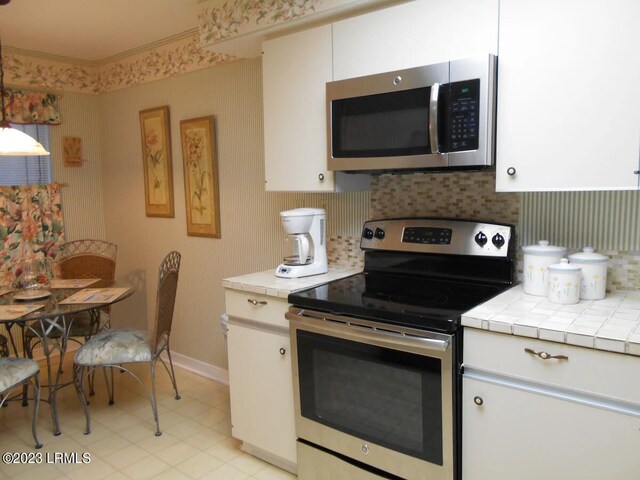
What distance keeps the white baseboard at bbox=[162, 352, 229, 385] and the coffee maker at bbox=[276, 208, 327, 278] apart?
1323 mm

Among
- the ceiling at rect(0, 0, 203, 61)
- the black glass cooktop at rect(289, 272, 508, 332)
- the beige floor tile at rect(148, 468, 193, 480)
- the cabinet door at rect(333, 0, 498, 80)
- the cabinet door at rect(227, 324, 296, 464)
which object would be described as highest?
the ceiling at rect(0, 0, 203, 61)

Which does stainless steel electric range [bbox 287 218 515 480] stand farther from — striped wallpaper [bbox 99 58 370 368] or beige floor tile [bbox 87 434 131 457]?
beige floor tile [bbox 87 434 131 457]

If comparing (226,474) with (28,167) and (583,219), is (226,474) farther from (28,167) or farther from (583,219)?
(28,167)

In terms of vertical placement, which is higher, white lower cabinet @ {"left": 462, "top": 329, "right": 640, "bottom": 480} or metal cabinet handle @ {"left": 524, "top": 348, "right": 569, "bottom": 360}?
metal cabinet handle @ {"left": 524, "top": 348, "right": 569, "bottom": 360}

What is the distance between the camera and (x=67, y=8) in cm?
272

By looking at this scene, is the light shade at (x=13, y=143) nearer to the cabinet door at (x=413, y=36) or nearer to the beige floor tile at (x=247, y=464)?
the cabinet door at (x=413, y=36)

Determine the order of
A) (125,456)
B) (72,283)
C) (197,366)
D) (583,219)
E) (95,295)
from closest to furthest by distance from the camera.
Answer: (583,219)
(125,456)
(95,295)
(72,283)
(197,366)

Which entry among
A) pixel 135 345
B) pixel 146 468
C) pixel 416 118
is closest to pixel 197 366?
pixel 135 345

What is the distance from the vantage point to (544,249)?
5.84 ft

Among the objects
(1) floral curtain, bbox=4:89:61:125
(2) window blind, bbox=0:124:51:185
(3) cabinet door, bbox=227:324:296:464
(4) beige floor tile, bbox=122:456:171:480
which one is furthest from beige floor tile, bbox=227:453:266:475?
(1) floral curtain, bbox=4:89:61:125

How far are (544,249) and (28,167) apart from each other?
11.8 feet

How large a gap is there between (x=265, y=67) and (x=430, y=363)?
1572 millimetres

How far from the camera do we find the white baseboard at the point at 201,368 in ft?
11.0

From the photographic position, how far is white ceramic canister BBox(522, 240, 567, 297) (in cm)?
176
